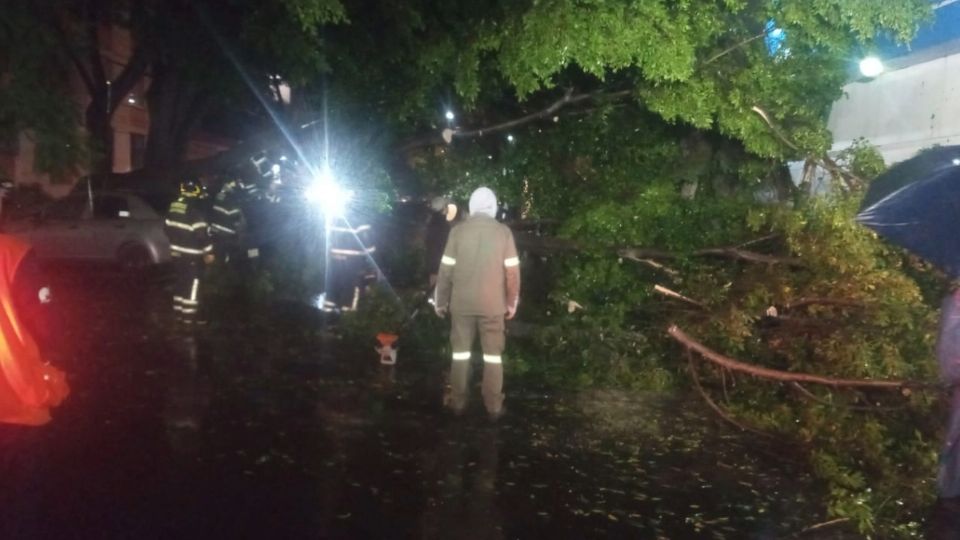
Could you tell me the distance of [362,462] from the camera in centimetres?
653

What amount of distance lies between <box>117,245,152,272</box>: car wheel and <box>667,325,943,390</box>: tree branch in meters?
11.4

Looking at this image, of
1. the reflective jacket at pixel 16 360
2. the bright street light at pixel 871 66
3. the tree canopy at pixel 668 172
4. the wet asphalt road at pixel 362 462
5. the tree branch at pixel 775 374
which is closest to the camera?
the wet asphalt road at pixel 362 462

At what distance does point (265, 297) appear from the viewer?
1308cm

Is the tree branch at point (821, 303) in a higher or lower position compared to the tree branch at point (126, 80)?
lower

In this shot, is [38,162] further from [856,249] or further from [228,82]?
[856,249]

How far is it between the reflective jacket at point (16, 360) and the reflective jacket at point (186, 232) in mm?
5572

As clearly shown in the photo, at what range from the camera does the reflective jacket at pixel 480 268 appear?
7.53 meters

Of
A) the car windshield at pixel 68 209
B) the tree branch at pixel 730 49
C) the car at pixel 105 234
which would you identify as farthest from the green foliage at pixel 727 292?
the car windshield at pixel 68 209

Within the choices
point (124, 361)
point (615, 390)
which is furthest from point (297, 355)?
point (615, 390)

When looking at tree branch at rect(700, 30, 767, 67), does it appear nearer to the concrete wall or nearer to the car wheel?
the concrete wall

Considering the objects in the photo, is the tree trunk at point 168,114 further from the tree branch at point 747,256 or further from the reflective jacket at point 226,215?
the tree branch at point 747,256

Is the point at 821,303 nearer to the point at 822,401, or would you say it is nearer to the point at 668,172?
the point at 822,401

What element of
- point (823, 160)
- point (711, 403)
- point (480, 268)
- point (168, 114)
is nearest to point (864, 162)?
point (823, 160)

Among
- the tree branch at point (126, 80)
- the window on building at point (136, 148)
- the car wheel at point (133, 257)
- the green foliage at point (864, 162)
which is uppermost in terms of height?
the tree branch at point (126, 80)
